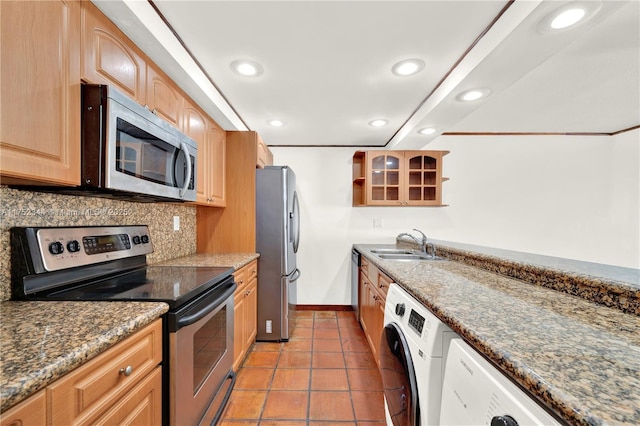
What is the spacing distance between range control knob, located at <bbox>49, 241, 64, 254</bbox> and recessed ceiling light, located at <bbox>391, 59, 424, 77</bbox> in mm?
2057

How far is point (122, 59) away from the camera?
1223 mm

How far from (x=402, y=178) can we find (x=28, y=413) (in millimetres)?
3288

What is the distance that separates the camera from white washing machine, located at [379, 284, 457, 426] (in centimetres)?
93

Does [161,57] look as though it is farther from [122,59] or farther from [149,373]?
[149,373]

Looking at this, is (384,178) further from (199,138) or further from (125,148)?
(125,148)

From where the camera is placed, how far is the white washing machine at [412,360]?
36.6 inches

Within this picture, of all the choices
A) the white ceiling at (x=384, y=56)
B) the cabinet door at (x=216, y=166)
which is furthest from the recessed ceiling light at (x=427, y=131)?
the cabinet door at (x=216, y=166)

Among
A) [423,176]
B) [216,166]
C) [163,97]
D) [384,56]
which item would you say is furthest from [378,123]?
[163,97]

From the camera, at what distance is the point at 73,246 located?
1211 millimetres

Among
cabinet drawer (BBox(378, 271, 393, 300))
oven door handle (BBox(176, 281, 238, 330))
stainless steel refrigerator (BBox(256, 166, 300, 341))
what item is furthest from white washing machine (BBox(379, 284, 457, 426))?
A: stainless steel refrigerator (BBox(256, 166, 300, 341))

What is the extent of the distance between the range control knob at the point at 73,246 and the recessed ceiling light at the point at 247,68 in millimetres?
1355

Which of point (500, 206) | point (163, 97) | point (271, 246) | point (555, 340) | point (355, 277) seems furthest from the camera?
point (500, 206)

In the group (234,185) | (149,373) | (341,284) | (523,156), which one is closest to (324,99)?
(234,185)

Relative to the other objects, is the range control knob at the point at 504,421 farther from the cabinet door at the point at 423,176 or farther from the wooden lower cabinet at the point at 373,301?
the cabinet door at the point at 423,176
